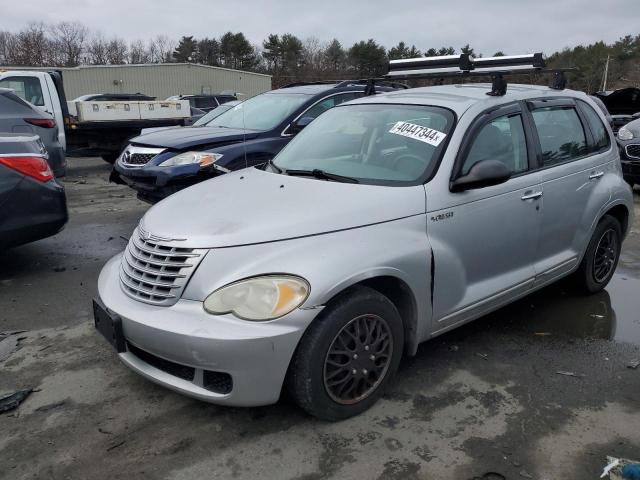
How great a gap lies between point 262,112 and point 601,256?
4.35 m

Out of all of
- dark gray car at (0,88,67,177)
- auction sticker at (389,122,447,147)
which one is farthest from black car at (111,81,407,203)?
auction sticker at (389,122,447,147)

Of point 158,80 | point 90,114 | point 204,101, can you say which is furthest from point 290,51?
point 90,114

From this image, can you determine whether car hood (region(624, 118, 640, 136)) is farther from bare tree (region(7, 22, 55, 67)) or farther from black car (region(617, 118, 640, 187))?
bare tree (region(7, 22, 55, 67))

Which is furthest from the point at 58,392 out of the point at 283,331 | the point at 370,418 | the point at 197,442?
the point at 370,418

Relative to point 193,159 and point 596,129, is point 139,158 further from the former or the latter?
point 596,129

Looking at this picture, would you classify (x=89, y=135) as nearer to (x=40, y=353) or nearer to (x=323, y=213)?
(x=40, y=353)

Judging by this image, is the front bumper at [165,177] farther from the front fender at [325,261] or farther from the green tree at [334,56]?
the green tree at [334,56]

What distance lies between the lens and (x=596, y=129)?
4.52 m

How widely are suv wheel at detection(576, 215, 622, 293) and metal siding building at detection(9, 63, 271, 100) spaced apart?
121 ft

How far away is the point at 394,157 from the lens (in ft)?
11.5

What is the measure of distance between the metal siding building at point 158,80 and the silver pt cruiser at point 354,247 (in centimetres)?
3727

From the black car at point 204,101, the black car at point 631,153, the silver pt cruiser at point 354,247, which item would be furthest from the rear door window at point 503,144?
the black car at point 204,101

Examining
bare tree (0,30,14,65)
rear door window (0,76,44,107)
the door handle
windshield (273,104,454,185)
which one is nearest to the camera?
windshield (273,104,454,185)

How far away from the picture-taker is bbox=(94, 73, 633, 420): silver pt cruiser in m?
2.59
